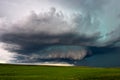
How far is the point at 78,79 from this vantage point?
60281 millimetres

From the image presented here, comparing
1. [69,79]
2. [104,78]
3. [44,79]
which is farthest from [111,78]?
[44,79]

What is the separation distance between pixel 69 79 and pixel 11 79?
1369 cm

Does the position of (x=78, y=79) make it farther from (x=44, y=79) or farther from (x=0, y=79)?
(x=0, y=79)

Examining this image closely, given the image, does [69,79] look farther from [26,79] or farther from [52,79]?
[26,79]

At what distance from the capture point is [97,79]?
201 ft

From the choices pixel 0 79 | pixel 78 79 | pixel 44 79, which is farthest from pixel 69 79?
pixel 0 79

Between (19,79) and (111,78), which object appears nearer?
(19,79)

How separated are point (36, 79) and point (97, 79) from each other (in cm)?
1495

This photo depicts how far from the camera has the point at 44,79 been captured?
60.4 meters

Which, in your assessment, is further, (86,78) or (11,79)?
(86,78)

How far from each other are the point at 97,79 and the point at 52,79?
36.5ft

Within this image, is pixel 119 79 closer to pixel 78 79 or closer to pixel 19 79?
pixel 78 79

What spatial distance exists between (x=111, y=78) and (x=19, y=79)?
23.2 meters

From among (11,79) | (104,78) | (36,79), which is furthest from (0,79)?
(104,78)
